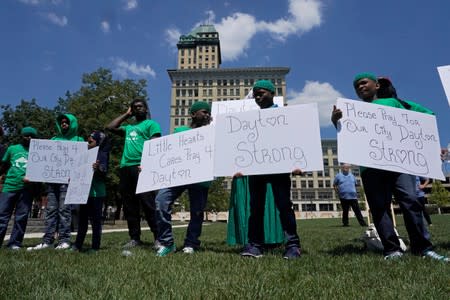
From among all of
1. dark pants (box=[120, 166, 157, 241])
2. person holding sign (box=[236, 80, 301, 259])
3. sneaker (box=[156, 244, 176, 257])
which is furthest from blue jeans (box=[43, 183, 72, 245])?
person holding sign (box=[236, 80, 301, 259])

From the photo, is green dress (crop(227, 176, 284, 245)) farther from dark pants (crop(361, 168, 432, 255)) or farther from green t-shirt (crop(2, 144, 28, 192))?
green t-shirt (crop(2, 144, 28, 192))

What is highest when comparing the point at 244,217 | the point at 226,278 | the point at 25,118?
the point at 25,118

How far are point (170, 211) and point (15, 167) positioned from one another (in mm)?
3040

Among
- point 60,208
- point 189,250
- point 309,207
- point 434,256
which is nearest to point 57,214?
point 60,208

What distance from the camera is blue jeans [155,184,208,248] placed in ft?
13.9

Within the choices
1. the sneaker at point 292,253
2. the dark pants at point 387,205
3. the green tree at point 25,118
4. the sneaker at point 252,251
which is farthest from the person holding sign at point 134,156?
the green tree at point 25,118

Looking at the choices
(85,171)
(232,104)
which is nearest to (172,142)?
(85,171)

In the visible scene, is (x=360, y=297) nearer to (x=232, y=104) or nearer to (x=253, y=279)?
(x=253, y=279)

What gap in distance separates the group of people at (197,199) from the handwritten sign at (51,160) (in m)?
0.25

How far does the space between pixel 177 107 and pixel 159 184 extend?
94.9 metres

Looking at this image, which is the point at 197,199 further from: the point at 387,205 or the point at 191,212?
the point at 387,205

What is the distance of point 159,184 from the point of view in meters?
4.19

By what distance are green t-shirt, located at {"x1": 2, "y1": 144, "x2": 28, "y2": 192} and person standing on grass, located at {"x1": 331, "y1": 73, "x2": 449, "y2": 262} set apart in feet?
16.1

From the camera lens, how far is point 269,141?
12.4 ft
